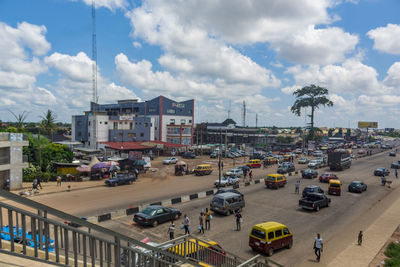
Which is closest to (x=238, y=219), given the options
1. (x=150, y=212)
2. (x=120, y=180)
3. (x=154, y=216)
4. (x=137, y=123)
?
(x=154, y=216)

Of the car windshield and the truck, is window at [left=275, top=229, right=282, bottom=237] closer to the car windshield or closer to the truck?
the car windshield

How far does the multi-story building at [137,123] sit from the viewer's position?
61.0 meters

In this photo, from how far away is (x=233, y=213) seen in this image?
2178 cm

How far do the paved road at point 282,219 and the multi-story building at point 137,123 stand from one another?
37.1 metres

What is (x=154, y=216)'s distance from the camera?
60.3ft

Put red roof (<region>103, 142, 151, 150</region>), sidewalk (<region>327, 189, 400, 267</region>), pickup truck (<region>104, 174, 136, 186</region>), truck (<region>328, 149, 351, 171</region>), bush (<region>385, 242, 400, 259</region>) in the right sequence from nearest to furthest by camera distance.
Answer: sidewalk (<region>327, 189, 400, 267</region>)
bush (<region>385, 242, 400, 259</region>)
pickup truck (<region>104, 174, 136, 186</region>)
truck (<region>328, 149, 351, 171</region>)
red roof (<region>103, 142, 151, 150</region>)

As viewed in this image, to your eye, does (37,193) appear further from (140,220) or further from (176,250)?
(176,250)

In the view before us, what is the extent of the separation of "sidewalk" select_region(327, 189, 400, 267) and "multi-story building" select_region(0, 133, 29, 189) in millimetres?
30577

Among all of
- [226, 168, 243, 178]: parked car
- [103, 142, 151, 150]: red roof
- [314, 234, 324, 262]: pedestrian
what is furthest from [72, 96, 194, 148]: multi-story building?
[314, 234, 324, 262]: pedestrian

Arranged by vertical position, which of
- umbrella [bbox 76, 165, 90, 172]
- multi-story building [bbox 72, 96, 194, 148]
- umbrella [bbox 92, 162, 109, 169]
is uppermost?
multi-story building [bbox 72, 96, 194, 148]

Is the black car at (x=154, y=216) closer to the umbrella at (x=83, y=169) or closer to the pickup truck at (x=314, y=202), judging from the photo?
the pickup truck at (x=314, y=202)

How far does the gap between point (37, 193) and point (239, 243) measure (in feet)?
71.6

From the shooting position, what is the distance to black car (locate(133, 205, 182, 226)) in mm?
18109

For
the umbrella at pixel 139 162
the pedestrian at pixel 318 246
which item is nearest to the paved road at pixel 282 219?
the pedestrian at pixel 318 246
